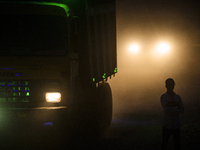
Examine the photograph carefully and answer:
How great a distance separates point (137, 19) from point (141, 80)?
5.29 meters

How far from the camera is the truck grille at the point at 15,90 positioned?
5.50 meters

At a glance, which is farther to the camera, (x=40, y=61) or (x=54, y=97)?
(x=40, y=61)

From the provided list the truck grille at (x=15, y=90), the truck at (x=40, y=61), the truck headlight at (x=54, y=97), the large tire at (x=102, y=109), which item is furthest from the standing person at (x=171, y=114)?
the truck grille at (x=15, y=90)

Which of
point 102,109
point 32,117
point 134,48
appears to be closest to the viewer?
point 32,117

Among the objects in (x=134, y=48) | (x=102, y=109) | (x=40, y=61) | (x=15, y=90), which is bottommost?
(x=102, y=109)

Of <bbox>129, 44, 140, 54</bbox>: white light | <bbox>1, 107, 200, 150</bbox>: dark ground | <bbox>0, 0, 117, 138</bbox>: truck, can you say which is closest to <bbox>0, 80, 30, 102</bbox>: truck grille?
<bbox>0, 0, 117, 138</bbox>: truck

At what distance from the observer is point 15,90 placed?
5.51 metres

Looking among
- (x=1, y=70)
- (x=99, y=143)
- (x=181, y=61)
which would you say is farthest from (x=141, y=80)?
(x=1, y=70)

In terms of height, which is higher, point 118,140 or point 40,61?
point 40,61

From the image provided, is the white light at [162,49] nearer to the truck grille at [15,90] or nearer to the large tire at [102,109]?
the large tire at [102,109]

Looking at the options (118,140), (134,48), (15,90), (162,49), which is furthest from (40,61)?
(162,49)

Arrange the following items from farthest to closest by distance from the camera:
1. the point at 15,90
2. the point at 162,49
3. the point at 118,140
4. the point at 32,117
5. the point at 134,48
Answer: the point at 134,48 < the point at 162,49 < the point at 118,140 < the point at 15,90 < the point at 32,117

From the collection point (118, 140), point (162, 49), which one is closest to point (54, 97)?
point (118, 140)

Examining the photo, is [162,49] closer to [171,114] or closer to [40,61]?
[40,61]
